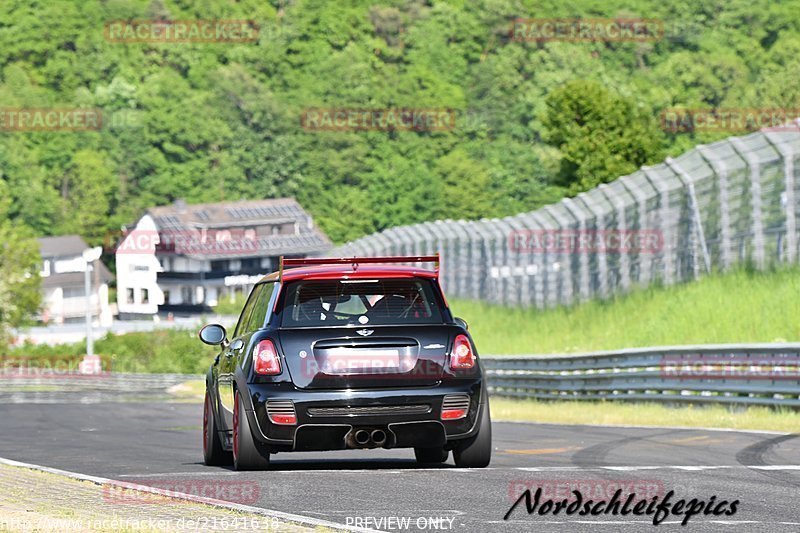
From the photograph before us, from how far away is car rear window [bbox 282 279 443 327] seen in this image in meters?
11.9

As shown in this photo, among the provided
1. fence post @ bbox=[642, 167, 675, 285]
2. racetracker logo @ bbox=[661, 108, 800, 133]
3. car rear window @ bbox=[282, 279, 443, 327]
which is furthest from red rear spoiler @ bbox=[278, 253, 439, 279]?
racetracker logo @ bbox=[661, 108, 800, 133]

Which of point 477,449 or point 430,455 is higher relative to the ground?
point 477,449

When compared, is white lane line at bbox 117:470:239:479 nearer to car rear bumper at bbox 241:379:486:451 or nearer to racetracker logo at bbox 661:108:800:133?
car rear bumper at bbox 241:379:486:451

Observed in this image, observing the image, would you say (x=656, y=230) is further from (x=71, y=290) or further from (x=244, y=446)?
(x=71, y=290)

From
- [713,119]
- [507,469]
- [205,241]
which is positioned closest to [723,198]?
[507,469]

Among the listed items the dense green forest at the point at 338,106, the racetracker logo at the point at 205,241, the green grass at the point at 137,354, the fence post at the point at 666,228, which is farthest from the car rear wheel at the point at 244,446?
the dense green forest at the point at 338,106

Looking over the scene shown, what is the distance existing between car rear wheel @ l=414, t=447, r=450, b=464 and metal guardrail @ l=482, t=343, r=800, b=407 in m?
8.50

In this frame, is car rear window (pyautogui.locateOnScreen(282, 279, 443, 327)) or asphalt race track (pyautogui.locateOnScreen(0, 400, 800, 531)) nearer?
asphalt race track (pyautogui.locateOnScreen(0, 400, 800, 531))

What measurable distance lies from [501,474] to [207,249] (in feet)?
378

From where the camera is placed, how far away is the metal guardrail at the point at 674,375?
69.9 feet

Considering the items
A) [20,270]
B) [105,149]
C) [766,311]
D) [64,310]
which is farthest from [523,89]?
[766,311]

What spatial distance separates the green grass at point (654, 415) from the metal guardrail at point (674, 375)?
148 mm

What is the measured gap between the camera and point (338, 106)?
607 ft

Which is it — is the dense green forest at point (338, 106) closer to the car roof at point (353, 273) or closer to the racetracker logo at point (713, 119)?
the racetracker logo at point (713, 119)
